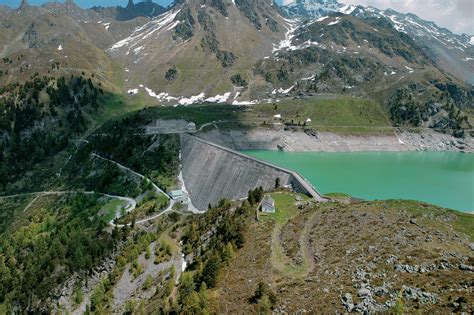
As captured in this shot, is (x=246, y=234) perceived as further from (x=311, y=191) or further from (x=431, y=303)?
(x=431, y=303)

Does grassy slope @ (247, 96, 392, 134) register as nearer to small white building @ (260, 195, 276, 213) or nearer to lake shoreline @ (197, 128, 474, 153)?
lake shoreline @ (197, 128, 474, 153)

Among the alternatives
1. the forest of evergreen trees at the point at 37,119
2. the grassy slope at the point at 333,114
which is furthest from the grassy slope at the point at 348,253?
the grassy slope at the point at 333,114

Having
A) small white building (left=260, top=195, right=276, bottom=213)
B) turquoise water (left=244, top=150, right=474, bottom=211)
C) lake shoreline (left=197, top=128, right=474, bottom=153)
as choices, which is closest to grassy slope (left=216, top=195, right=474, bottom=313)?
small white building (left=260, top=195, right=276, bottom=213)

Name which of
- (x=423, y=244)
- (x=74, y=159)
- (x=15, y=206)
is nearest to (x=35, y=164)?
(x=74, y=159)

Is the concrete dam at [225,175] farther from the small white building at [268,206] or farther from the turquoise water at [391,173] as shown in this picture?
the turquoise water at [391,173]

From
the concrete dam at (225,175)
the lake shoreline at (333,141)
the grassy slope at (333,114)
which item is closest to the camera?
the concrete dam at (225,175)

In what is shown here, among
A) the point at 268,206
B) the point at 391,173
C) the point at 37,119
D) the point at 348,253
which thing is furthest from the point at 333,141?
the point at 348,253
